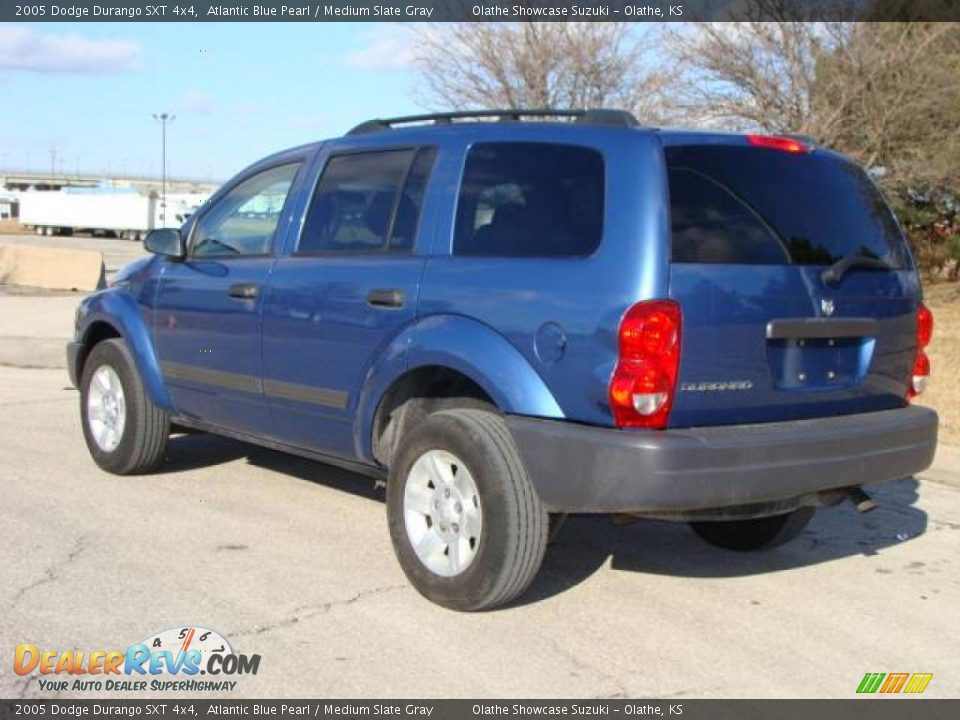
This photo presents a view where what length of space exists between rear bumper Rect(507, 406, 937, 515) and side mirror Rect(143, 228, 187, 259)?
2.78m

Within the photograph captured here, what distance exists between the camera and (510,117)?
5.27 metres

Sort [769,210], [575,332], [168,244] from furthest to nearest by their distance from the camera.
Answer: [168,244] < [769,210] < [575,332]

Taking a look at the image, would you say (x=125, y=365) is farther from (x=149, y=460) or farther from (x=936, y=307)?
(x=936, y=307)

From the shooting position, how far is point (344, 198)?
5441 millimetres

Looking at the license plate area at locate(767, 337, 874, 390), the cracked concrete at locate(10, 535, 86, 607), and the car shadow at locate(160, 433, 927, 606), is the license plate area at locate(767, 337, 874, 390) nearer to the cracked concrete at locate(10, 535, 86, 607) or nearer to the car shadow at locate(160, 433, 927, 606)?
the car shadow at locate(160, 433, 927, 606)

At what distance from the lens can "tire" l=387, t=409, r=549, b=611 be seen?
4.35 metres

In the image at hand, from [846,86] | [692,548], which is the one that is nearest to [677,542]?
[692,548]

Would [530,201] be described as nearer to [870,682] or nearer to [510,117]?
[510,117]

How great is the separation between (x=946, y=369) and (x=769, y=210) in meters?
8.31

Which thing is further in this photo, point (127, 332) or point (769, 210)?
point (127, 332)

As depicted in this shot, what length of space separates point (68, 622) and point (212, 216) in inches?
107

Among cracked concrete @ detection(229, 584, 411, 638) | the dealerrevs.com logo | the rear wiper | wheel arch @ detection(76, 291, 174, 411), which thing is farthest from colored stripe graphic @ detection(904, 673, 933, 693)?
wheel arch @ detection(76, 291, 174, 411)

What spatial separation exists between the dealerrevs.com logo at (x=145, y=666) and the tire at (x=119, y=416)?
8.50 ft

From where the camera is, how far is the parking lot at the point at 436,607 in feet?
13.1
